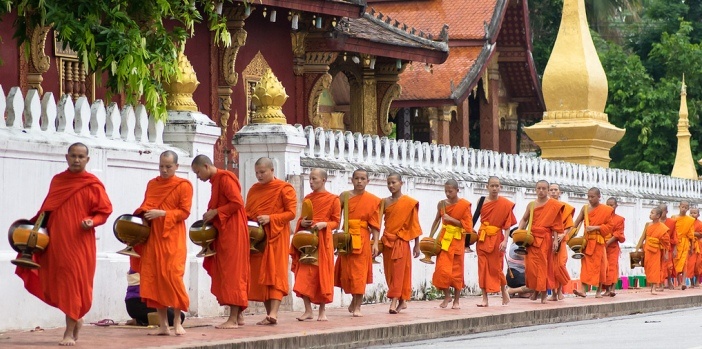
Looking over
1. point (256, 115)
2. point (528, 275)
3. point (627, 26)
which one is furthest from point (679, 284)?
point (627, 26)

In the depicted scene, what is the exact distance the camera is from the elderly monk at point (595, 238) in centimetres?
2191

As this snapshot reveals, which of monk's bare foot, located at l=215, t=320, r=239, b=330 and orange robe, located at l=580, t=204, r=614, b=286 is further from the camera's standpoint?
orange robe, located at l=580, t=204, r=614, b=286

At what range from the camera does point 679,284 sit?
2717 centimetres

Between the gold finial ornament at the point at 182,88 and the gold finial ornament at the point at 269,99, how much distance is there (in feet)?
3.62

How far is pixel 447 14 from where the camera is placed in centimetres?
3222

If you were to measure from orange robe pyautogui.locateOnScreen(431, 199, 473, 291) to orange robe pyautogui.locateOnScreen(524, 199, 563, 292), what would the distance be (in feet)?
5.86

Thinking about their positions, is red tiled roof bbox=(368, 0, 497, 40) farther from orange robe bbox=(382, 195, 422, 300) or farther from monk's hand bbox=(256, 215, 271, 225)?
monk's hand bbox=(256, 215, 271, 225)

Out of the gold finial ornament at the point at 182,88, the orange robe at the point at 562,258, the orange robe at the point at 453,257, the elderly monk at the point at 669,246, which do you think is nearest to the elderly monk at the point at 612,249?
the orange robe at the point at 562,258

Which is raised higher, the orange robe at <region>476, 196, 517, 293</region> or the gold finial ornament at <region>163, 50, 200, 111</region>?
the gold finial ornament at <region>163, 50, 200, 111</region>

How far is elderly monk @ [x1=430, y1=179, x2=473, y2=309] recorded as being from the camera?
18.0 metres

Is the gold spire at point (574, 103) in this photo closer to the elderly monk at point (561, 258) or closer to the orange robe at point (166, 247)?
the elderly monk at point (561, 258)

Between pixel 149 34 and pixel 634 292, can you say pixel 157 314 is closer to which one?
pixel 149 34

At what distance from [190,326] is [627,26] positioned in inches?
1512

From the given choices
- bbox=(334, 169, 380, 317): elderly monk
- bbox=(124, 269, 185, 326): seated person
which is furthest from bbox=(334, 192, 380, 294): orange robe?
bbox=(124, 269, 185, 326): seated person
